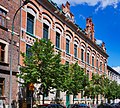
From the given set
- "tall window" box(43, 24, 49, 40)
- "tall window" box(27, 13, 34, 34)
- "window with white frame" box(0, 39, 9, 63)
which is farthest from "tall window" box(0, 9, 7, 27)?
"tall window" box(43, 24, 49, 40)

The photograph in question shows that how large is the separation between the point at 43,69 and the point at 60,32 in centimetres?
1688

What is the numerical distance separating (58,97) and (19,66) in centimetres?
1268

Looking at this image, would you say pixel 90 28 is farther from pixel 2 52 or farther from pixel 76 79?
pixel 2 52

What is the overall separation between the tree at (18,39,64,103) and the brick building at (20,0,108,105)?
3831mm

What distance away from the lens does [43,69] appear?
26.2m

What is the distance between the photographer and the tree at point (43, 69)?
26.0 meters

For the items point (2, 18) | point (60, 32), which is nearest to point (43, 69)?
point (2, 18)

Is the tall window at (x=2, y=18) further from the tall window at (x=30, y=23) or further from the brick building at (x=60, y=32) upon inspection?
the tall window at (x=30, y=23)

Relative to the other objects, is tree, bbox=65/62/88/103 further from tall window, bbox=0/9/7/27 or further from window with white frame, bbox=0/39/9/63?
tall window, bbox=0/9/7/27

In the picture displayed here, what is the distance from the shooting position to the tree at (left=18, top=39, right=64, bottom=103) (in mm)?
26031

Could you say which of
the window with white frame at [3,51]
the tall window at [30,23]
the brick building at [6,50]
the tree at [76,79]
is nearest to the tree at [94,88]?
the tree at [76,79]

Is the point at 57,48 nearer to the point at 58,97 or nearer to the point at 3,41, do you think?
the point at 58,97

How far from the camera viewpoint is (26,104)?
30.1m

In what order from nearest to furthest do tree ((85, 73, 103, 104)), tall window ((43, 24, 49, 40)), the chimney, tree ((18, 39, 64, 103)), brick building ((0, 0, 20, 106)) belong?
tree ((18, 39, 64, 103))
brick building ((0, 0, 20, 106))
tall window ((43, 24, 49, 40))
tree ((85, 73, 103, 104))
the chimney
